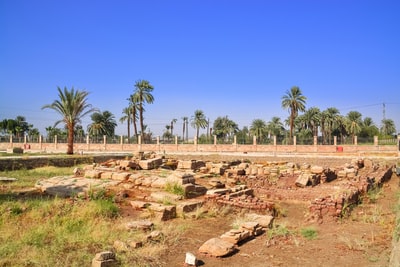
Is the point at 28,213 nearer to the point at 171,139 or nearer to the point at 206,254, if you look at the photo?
the point at 206,254

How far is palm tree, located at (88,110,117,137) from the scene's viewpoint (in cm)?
5866

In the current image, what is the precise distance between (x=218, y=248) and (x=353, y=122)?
2354 inches

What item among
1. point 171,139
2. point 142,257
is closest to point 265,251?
point 142,257

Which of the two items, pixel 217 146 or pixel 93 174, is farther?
pixel 217 146

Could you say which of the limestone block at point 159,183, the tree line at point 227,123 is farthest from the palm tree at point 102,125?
the limestone block at point 159,183

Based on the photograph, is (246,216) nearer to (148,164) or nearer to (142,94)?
(148,164)

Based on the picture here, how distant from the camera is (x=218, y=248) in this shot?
5.82 m

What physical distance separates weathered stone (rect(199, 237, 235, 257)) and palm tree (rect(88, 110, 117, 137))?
55241 millimetres

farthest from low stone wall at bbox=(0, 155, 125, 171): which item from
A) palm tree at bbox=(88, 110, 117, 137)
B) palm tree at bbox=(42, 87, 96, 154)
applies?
palm tree at bbox=(88, 110, 117, 137)

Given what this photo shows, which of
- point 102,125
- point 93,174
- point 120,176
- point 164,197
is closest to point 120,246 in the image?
point 164,197

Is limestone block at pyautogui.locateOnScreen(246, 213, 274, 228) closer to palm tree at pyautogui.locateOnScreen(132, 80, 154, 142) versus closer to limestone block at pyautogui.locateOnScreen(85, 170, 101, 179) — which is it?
limestone block at pyautogui.locateOnScreen(85, 170, 101, 179)

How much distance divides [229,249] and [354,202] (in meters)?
5.95

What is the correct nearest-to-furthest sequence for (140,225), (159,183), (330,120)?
(140,225) < (159,183) < (330,120)

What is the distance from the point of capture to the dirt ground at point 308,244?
5.52m
